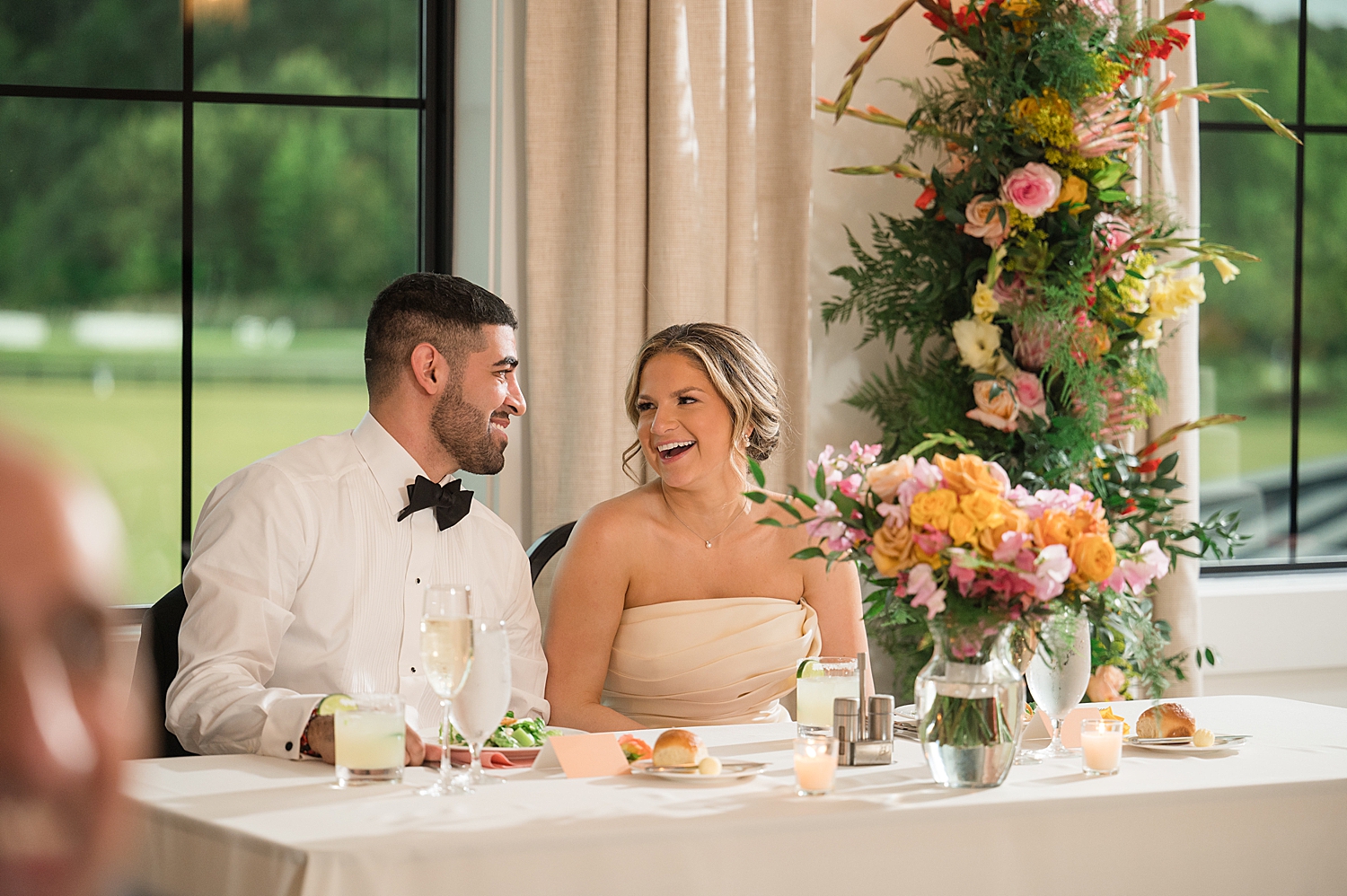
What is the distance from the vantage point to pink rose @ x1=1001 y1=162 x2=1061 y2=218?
3.01m

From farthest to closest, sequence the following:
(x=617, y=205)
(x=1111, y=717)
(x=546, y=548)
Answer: (x=617, y=205) < (x=546, y=548) < (x=1111, y=717)

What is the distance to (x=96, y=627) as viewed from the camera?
0.30 m

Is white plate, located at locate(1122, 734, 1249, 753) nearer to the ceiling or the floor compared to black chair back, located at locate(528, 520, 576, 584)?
nearer to the floor

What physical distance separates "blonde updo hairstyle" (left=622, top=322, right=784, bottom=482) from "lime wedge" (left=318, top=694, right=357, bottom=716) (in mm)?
1140

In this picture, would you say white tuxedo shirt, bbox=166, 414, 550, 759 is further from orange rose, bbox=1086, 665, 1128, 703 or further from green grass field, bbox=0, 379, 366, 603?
orange rose, bbox=1086, 665, 1128, 703

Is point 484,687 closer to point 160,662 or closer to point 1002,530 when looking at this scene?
point 1002,530

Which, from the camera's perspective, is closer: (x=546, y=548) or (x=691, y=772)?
(x=691, y=772)

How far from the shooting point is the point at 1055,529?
159 centimetres

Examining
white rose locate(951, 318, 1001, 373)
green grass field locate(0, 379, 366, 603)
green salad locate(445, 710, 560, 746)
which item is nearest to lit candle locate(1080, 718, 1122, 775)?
green salad locate(445, 710, 560, 746)

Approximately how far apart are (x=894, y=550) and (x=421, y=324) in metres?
1.19

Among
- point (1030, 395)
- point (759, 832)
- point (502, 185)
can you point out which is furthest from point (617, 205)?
point (759, 832)

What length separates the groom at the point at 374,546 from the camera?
2.04 metres

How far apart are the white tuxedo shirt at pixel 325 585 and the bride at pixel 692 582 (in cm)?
12

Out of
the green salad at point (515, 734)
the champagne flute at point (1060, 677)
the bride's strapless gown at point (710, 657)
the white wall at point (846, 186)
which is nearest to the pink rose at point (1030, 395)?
the white wall at point (846, 186)
